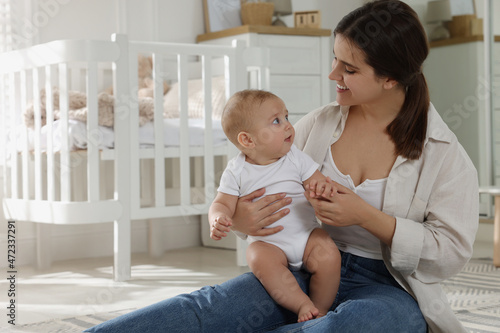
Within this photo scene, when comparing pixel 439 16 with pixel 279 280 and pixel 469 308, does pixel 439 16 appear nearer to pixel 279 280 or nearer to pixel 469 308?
pixel 469 308

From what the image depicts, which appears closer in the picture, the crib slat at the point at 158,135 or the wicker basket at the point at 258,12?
the crib slat at the point at 158,135

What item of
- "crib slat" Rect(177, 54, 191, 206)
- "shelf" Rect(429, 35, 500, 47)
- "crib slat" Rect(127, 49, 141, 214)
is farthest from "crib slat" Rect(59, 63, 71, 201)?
"shelf" Rect(429, 35, 500, 47)

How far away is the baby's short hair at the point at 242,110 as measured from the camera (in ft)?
4.62

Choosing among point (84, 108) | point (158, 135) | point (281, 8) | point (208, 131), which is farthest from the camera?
point (281, 8)

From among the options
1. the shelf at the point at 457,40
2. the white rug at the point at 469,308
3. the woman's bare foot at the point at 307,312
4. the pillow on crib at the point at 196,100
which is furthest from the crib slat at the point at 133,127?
the shelf at the point at 457,40

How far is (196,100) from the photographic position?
3.33 meters

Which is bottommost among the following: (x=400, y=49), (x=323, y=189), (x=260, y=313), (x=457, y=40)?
(x=260, y=313)

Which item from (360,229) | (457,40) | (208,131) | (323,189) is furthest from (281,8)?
(323,189)

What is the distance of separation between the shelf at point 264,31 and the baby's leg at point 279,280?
2253 millimetres

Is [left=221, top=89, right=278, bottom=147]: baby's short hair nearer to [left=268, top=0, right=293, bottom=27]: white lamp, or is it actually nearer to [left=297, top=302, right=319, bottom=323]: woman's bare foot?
[left=297, top=302, right=319, bottom=323]: woman's bare foot

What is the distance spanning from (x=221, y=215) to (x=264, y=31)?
2.35m

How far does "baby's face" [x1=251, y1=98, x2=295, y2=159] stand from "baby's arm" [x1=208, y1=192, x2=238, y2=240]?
4.6 inches

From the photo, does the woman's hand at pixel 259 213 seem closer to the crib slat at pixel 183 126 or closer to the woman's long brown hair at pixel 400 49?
the woman's long brown hair at pixel 400 49

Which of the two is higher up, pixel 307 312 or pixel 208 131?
pixel 208 131
